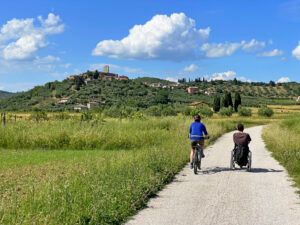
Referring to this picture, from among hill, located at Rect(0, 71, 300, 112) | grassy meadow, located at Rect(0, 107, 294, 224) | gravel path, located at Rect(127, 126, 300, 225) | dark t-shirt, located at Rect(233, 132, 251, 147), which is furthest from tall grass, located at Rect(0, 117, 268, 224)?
hill, located at Rect(0, 71, 300, 112)

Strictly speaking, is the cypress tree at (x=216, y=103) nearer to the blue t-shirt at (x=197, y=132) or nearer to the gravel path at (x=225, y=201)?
the gravel path at (x=225, y=201)

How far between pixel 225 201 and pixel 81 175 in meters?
3.56

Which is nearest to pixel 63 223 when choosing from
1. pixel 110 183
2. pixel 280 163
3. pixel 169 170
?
pixel 110 183

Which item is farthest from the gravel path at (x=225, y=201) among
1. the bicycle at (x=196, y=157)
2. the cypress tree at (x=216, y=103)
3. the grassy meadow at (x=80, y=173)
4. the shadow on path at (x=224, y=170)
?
the cypress tree at (x=216, y=103)

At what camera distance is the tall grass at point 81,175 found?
205 inches

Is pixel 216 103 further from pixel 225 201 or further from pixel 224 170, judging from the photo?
pixel 225 201

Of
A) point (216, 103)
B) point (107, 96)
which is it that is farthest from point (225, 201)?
point (107, 96)

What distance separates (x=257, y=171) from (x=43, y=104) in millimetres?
133907

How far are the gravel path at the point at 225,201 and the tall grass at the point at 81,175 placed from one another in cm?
45

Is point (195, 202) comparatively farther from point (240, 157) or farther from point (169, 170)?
point (240, 157)

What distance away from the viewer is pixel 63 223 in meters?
4.77

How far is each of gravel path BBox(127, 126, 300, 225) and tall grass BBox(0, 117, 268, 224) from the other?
0.45 m

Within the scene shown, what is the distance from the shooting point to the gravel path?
5520 millimetres

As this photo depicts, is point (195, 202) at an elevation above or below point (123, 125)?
below
